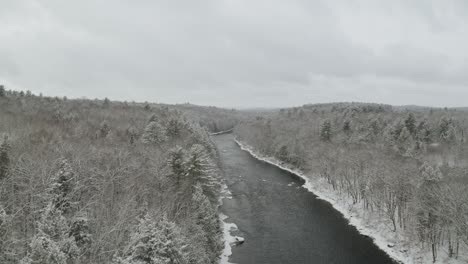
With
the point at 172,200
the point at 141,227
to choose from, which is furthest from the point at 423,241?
the point at 141,227

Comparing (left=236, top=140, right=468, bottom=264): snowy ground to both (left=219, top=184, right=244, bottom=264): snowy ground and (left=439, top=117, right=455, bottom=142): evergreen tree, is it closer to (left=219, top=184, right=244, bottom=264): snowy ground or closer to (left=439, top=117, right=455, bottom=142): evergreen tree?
(left=219, top=184, right=244, bottom=264): snowy ground

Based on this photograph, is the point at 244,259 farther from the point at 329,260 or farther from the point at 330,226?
the point at 330,226

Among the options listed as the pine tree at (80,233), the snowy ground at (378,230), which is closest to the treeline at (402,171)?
the snowy ground at (378,230)

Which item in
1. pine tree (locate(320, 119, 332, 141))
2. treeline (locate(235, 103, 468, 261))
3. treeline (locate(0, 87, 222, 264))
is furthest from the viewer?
pine tree (locate(320, 119, 332, 141))

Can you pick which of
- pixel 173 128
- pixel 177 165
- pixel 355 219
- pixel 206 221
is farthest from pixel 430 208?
pixel 173 128

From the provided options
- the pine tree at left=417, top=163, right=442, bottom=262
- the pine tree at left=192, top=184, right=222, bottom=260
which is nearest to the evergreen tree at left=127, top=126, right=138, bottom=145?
the pine tree at left=192, top=184, right=222, bottom=260
